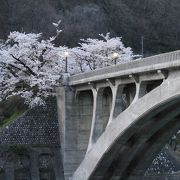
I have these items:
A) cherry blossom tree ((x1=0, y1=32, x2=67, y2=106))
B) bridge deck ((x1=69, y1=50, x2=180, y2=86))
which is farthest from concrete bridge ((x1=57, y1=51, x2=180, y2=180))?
cherry blossom tree ((x1=0, y1=32, x2=67, y2=106))

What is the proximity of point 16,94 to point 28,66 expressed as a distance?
2322 millimetres

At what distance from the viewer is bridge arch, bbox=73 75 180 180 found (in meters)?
15.0

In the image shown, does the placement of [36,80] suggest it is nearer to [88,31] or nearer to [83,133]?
[83,133]

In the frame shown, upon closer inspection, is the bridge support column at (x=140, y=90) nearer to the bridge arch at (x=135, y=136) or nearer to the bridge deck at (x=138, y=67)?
the bridge arch at (x=135, y=136)

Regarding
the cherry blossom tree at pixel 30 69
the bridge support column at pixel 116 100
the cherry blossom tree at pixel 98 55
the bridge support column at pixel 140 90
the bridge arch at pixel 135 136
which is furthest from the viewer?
the cherry blossom tree at pixel 98 55

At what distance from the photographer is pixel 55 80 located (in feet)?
87.0

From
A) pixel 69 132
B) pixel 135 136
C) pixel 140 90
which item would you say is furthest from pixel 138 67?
pixel 69 132

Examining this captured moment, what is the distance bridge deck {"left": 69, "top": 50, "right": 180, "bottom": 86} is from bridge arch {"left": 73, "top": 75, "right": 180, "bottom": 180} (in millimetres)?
496

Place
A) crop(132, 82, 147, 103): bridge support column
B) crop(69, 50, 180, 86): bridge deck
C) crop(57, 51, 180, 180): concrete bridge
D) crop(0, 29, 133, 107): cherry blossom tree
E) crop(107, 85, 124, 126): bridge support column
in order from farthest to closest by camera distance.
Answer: crop(0, 29, 133, 107): cherry blossom tree < crop(107, 85, 124, 126): bridge support column < crop(132, 82, 147, 103): bridge support column < crop(57, 51, 180, 180): concrete bridge < crop(69, 50, 180, 86): bridge deck

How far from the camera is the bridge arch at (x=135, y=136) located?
15.0 metres

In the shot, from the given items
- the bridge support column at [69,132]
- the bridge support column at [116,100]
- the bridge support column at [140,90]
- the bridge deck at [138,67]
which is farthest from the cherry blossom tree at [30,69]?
the bridge support column at [140,90]

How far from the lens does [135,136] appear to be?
1888 cm

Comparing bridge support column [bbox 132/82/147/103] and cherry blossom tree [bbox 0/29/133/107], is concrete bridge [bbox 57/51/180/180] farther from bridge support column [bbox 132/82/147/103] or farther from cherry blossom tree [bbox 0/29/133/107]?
cherry blossom tree [bbox 0/29/133/107]

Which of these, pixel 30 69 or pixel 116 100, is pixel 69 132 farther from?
pixel 30 69
